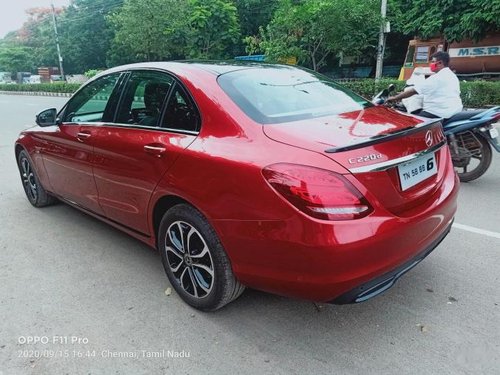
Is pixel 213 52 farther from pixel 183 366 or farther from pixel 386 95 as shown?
pixel 183 366

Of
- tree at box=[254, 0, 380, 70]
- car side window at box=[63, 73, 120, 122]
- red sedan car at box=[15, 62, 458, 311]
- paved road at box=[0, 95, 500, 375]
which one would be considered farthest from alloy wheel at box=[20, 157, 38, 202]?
tree at box=[254, 0, 380, 70]

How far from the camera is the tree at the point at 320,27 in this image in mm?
16172

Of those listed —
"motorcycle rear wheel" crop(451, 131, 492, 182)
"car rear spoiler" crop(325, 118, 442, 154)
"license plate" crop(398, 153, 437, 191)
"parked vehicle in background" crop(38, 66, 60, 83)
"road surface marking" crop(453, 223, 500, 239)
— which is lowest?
"road surface marking" crop(453, 223, 500, 239)

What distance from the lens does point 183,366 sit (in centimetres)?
234

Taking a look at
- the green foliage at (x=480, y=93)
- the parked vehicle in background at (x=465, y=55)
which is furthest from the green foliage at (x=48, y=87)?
the green foliage at (x=480, y=93)

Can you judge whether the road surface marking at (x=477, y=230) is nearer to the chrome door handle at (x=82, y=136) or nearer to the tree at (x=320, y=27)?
the chrome door handle at (x=82, y=136)

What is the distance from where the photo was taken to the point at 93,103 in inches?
154

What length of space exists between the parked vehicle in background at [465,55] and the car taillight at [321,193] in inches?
694

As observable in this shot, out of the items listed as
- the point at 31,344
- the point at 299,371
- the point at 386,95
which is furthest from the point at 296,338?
the point at 386,95

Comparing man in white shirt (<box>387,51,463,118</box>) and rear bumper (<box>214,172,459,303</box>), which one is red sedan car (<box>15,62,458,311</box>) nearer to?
rear bumper (<box>214,172,459,303</box>)

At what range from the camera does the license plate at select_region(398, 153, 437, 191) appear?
7.69 feet

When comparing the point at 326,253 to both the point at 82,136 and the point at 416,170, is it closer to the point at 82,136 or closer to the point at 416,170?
the point at 416,170

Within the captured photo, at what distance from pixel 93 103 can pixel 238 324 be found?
243cm

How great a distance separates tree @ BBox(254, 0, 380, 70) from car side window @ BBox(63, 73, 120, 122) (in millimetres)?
13877
